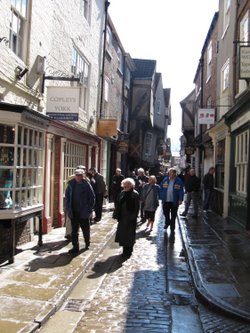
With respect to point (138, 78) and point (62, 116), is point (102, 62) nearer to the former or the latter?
point (62, 116)

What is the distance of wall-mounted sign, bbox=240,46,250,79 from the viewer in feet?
36.6

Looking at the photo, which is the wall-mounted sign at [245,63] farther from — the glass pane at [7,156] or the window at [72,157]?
the glass pane at [7,156]

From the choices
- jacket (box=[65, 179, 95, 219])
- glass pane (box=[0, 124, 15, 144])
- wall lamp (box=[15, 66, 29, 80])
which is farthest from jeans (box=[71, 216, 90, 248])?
wall lamp (box=[15, 66, 29, 80])

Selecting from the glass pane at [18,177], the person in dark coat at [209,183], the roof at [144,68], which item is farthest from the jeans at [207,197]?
the roof at [144,68]

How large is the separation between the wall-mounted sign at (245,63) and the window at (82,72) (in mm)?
5394

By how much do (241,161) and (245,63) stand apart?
10.1 feet

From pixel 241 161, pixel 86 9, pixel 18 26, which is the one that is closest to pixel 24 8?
pixel 18 26

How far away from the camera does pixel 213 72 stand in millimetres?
21047

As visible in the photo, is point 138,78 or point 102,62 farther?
point 138,78

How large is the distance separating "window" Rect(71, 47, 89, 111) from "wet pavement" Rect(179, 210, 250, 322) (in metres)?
5.86

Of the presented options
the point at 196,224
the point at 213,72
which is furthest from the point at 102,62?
the point at 196,224

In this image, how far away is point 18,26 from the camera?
891cm

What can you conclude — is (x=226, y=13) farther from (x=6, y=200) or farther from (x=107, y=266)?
(x=6, y=200)

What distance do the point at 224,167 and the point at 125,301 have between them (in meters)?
10.5
